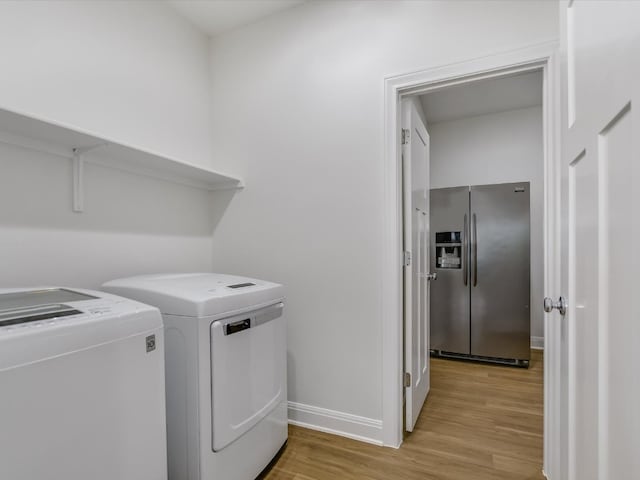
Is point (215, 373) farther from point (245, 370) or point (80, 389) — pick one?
point (80, 389)

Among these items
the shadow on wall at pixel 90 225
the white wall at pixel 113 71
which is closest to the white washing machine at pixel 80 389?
the shadow on wall at pixel 90 225

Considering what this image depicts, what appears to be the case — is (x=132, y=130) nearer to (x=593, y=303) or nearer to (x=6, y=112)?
(x=6, y=112)

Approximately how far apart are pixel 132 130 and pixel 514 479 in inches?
108

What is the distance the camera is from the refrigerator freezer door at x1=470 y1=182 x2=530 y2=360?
319 cm

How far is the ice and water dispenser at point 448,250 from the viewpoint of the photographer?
344 centimetres

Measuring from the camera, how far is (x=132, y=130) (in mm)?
1868

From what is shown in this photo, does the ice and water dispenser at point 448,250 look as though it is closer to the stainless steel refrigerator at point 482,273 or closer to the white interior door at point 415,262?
the stainless steel refrigerator at point 482,273

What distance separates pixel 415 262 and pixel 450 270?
1.63 meters

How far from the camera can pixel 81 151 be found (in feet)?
5.11

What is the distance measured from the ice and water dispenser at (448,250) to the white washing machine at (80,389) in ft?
10.1

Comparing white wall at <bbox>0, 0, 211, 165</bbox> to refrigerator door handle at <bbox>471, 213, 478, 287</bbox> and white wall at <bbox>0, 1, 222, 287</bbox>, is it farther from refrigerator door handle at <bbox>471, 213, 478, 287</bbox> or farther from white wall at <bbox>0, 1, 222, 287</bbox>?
refrigerator door handle at <bbox>471, 213, 478, 287</bbox>

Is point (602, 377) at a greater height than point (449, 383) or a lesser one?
greater

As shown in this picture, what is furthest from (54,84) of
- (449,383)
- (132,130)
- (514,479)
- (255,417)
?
(449,383)

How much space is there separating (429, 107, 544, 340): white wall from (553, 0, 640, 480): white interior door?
10.2 feet
